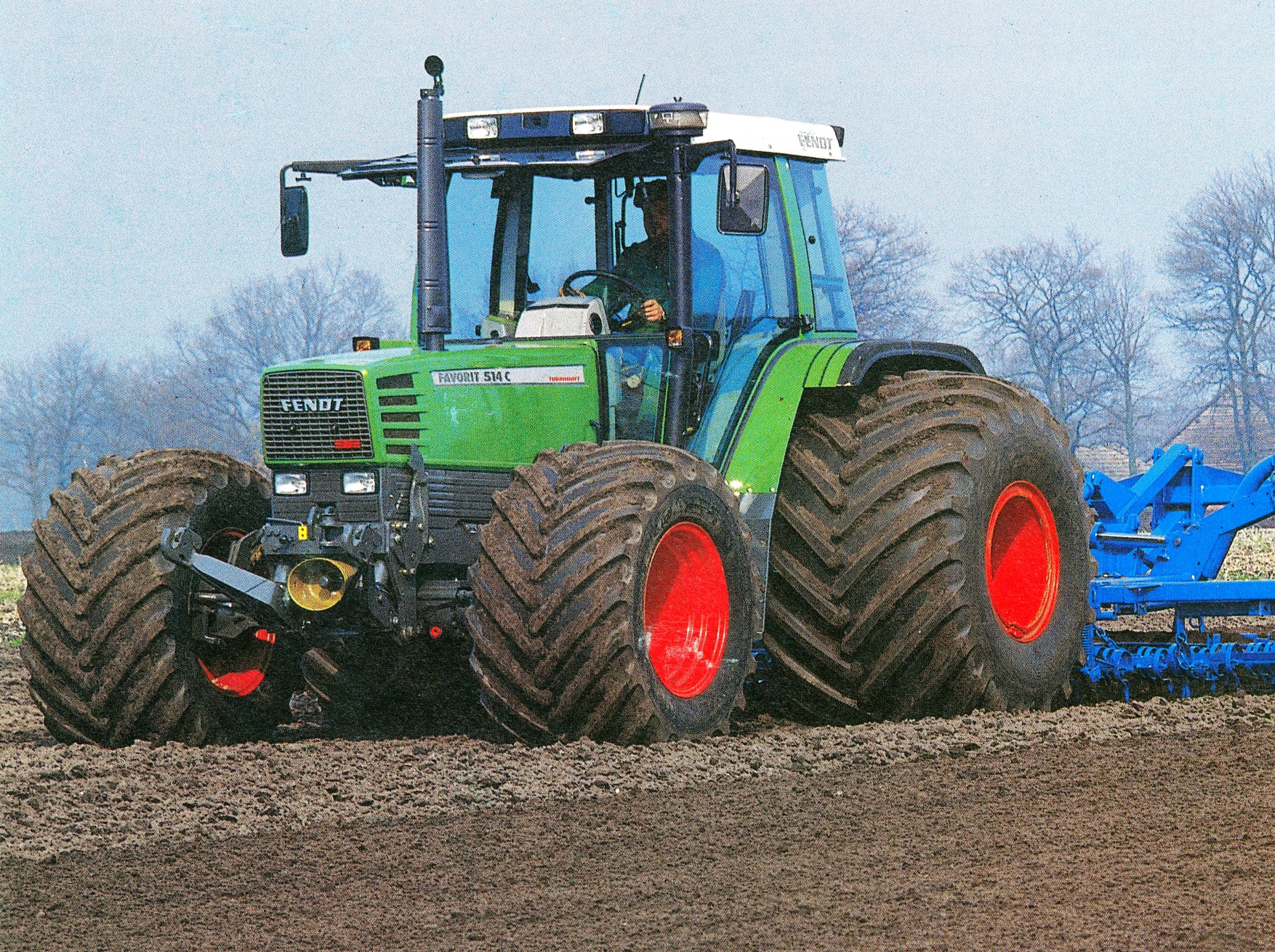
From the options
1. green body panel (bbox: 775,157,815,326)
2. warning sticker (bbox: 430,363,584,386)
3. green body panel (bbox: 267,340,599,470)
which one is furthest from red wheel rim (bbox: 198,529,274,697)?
green body panel (bbox: 775,157,815,326)

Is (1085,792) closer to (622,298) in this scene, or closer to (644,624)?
(644,624)

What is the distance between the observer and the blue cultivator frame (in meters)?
8.17

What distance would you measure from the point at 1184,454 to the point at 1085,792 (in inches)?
156

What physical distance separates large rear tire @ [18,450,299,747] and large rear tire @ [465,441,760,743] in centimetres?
152

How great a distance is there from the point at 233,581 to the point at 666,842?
2333mm

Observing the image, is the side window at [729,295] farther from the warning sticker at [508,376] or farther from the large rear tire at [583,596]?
the large rear tire at [583,596]

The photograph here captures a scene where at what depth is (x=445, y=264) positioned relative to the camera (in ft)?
22.2

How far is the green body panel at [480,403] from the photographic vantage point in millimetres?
6645

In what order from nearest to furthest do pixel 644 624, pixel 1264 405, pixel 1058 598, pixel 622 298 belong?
pixel 644 624 < pixel 622 298 < pixel 1058 598 < pixel 1264 405

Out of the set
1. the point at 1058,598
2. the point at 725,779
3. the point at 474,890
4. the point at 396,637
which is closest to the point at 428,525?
the point at 396,637

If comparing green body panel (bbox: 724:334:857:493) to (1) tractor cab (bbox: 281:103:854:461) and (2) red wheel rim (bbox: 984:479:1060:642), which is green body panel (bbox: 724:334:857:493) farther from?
(2) red wheel rim (bbox: 984:479:1060:642)

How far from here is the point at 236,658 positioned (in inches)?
290

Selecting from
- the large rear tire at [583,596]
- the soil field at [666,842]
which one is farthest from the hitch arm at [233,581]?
the large rear tire at [583,596]

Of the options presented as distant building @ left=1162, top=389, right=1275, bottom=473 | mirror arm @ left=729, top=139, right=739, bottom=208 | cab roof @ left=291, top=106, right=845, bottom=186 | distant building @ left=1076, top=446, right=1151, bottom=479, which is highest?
cab roof @ left=291, top=106, right=845, bottom=186
